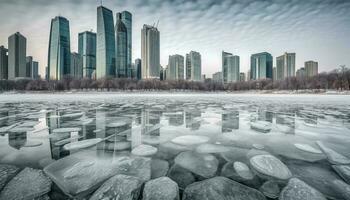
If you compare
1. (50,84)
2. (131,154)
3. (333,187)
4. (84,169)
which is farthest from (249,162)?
(50,84)

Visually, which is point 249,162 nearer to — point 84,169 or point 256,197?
point 256,197

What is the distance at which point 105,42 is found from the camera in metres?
114

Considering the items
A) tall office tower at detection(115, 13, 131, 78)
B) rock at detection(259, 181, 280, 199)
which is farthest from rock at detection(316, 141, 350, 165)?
tall office tower at detection(115, 13, 131, 78)

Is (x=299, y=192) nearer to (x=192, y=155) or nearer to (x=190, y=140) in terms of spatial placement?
(x=192, y=155)

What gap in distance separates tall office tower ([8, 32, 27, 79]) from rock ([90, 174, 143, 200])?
20202 cm

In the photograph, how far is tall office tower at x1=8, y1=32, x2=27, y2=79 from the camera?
15106 centimetres

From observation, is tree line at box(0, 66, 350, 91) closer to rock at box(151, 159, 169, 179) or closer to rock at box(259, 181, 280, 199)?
rock at box(151, 159, 169, 179)

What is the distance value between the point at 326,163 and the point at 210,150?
5.26ft

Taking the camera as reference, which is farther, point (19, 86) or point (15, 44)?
point (15, 44)

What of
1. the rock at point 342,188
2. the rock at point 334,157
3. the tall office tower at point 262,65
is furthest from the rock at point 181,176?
the tall office tower at point 262,65

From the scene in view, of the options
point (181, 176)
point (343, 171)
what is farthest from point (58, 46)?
point (343, 171)

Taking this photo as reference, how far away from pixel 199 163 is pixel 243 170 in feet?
1.90

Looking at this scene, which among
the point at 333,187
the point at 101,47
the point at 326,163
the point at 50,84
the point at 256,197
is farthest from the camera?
the point at 101,47

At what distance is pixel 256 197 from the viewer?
1617mm
